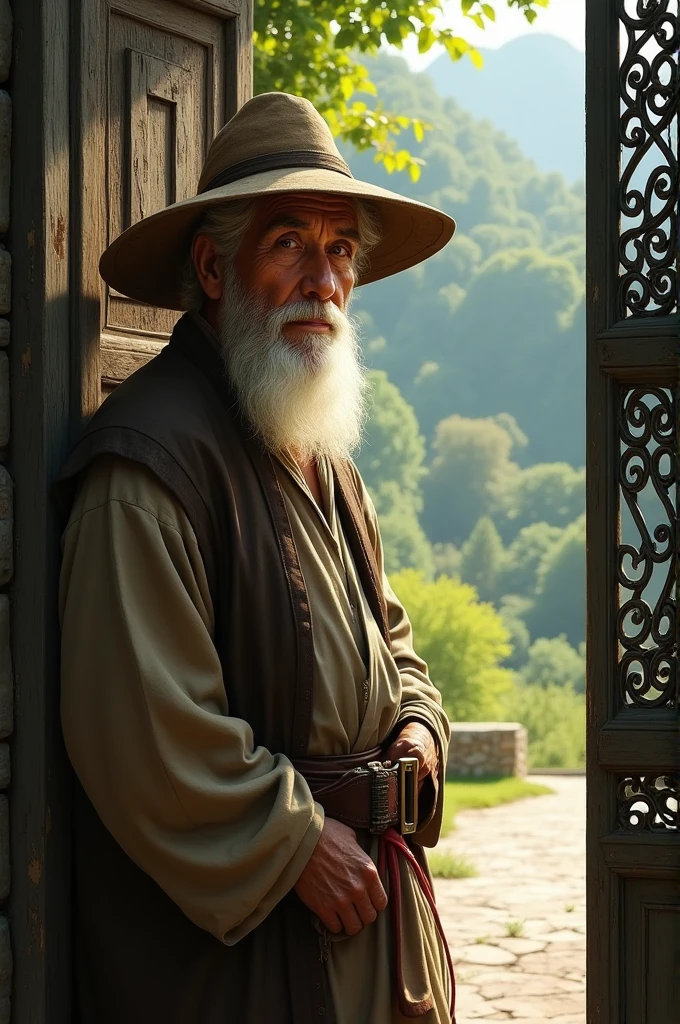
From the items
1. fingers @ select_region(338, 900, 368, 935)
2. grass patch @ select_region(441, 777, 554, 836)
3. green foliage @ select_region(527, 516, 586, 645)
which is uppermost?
fingers @ select_region(338, 900, 368, 935)

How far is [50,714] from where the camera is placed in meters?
2.20

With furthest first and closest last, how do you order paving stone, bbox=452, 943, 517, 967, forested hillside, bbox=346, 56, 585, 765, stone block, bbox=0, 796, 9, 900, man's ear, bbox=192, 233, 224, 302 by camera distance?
1. forested hillside, bbox=346, 56, 585, 765
2. paving stone, bbox=452, 943, 517, 967
3. man's ear, bbox=192, 233, 224, 302
4. stone block, bbox=0, 796, 9, 900

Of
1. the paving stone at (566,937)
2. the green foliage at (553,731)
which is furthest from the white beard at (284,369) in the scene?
the green foliage at (553,731)

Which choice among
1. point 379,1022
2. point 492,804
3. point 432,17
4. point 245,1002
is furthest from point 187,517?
point 492,804

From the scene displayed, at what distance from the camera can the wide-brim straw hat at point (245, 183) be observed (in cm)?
231

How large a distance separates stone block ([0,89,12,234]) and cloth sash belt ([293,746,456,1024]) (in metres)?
1.13

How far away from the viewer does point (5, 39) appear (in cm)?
223

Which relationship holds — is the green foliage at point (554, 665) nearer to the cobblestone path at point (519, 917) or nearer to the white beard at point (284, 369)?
the cobblestone path at point (519, 917)

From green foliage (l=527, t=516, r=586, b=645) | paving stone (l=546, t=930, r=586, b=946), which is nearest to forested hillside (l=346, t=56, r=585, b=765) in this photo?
green foliage (l=527, t=516, r=586, b=645)

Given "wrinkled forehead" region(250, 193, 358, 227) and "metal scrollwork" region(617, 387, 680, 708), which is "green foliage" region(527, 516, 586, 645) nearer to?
"metal scrollwork" region(617, 387, 680, 708)

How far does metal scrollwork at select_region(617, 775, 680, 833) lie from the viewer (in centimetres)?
252

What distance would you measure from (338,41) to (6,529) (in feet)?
19.0

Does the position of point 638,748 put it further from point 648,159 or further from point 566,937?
point 566,937

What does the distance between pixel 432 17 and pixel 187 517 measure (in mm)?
5947
